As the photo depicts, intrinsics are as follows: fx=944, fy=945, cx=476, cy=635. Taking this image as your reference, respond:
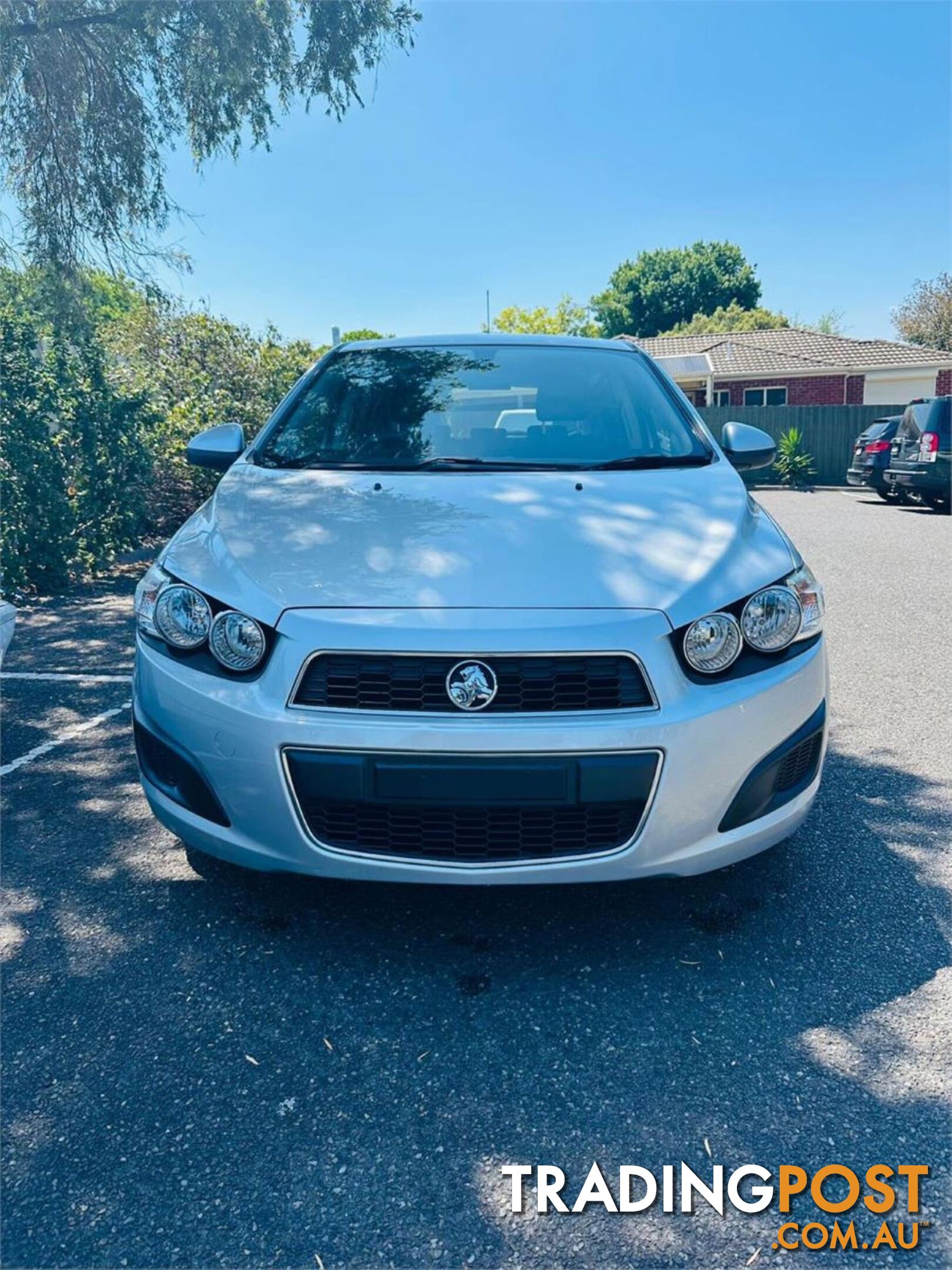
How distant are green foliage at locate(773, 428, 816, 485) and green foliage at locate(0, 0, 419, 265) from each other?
1565 centimetres

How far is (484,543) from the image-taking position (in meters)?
2.62

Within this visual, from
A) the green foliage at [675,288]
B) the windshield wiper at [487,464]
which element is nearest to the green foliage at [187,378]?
the windshield wiper at [487,464]

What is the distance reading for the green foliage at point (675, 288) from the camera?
57688mm

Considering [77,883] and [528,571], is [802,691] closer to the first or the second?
[528,571]

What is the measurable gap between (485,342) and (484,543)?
179cm

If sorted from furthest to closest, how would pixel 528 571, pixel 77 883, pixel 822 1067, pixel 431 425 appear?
pixel 431 425
pixel 77 883
pixel 528 571
pixel 822 1067

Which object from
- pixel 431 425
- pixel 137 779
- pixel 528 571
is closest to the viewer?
pixel 528 571

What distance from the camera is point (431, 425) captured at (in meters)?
3.57

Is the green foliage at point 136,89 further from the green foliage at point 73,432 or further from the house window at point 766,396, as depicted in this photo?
the house window at point 766,396

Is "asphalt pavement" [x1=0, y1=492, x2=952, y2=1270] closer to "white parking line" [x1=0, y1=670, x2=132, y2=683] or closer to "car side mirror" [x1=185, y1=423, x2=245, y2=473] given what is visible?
"car side mirror" [x1=185, y1=423, x2=245, y2=473]

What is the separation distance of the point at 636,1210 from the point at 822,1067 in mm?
589

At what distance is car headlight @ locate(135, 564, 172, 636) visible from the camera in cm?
263

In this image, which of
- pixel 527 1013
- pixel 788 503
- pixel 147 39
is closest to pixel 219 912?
pixel 527 1013
